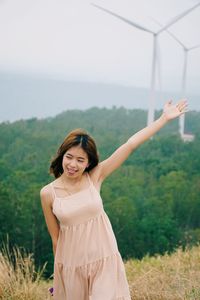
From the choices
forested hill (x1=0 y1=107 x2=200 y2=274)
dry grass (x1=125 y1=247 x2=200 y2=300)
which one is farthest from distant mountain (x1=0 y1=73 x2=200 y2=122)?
dry grass (x1=125 y1=247 x2=200 y2=300)

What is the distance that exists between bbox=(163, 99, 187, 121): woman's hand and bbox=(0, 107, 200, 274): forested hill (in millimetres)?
23005

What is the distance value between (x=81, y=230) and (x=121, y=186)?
4062cm

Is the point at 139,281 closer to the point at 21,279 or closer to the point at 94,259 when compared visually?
the point at 21,279

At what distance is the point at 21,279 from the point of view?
545 centimetres

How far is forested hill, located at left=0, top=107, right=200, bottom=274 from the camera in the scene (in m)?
34.4

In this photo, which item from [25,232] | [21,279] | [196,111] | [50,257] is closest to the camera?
[21,279]

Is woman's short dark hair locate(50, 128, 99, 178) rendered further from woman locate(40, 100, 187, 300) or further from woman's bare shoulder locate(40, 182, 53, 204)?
woman's bare shoulder locate(40, 182, 53, 204)

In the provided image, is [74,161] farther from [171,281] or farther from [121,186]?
[121,186]

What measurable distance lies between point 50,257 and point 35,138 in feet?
81.9

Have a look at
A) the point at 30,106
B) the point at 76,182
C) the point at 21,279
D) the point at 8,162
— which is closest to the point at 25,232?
the point at 8,162

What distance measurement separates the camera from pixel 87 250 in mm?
3301

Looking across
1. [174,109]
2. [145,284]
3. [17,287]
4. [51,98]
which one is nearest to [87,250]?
[174,109]

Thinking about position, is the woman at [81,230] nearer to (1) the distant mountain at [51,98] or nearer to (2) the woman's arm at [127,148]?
(2) the woman's arm at [127,148]

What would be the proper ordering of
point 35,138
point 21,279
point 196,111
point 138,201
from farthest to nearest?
point 196,111
point 35,138
point 138,201
point 21,279
